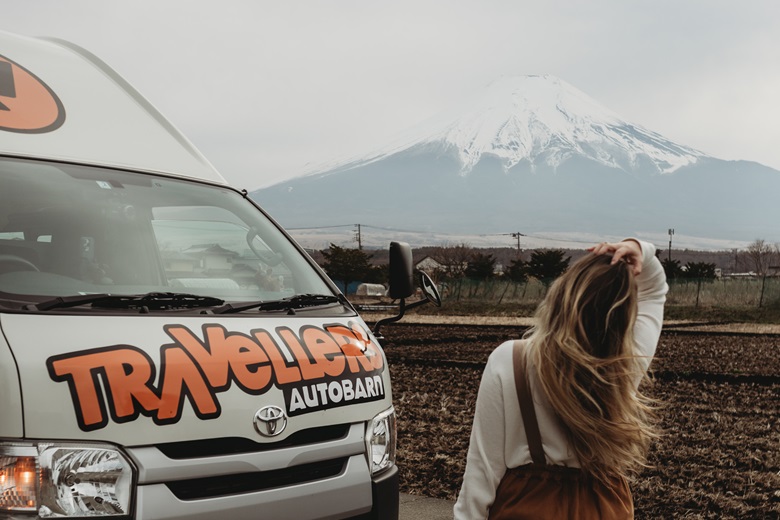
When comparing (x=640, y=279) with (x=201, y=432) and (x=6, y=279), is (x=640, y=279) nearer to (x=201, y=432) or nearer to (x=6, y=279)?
(x=201, y=432)

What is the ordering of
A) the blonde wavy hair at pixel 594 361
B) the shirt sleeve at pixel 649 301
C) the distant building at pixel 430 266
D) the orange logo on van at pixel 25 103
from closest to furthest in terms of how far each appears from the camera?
the blonde wavy hair at pixel 594 361
the shirt sleeve at pixel 649 301
the orange logo on van at pixel 25 103
the distant building at pixel 430 266

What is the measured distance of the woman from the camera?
2322 mm

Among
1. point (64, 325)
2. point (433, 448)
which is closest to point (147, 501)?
point (64, 325)

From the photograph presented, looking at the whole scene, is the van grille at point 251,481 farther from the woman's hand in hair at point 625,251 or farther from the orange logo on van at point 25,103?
the orange logo on van at point 25,103

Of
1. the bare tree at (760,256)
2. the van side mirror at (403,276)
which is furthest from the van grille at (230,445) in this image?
the bare tree at (760,256)

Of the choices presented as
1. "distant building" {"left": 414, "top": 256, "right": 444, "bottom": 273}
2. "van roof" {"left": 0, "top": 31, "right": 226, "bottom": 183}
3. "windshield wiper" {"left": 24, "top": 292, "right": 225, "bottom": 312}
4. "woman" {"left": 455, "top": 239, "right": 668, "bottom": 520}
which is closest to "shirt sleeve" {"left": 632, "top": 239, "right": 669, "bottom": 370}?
"woman" {"left": 455, "top": 239, "right": 668, "bottom": 520}

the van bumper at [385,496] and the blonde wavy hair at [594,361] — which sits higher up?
the blonde wavy hair at [594,361]

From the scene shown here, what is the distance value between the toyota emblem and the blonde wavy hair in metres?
1.16

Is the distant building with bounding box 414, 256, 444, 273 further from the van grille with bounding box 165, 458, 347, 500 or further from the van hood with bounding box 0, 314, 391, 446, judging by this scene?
the van grille with bounding box 165, 458, 347, 500

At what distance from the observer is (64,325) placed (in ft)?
9.79

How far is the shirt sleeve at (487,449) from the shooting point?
7.86ft

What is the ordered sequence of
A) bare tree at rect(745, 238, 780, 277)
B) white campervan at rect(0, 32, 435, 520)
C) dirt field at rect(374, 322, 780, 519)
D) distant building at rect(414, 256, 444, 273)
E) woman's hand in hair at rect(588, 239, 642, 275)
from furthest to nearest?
bare tree at rect(745, 238, 780, 277) → distant building at rect(414, 256, 444, 273) → dirt field at rect(374, 322, 780, 519) → white campervan at rect(0, 32, 435, 520) → woman's hand in hair at rect(588, 239, 642, 275)

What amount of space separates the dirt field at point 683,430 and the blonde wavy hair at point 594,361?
3830 millimetres

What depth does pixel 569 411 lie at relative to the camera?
7.54 feet
